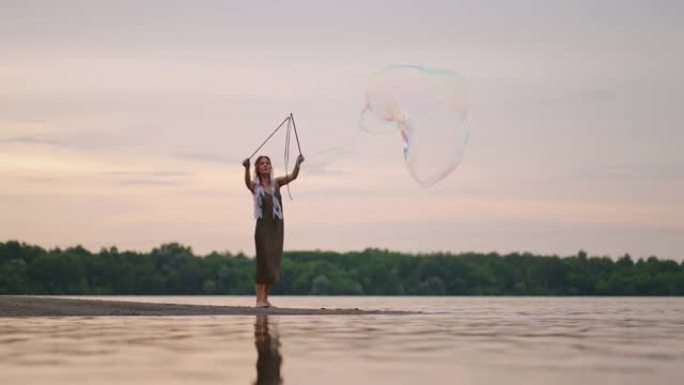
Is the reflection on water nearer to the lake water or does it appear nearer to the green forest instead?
the lake water

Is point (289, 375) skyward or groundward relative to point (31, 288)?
Result: groundward

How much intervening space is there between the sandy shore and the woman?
1.09 metres

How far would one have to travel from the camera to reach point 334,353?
15031 millimetres

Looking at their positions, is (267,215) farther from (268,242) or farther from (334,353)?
(334,353)

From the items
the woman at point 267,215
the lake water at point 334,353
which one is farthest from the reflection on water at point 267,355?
the woman at point 267,215

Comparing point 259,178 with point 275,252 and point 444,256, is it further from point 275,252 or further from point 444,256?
point 444,256

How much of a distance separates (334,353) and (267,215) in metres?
13.3

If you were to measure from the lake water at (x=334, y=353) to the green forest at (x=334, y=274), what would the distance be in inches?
2838

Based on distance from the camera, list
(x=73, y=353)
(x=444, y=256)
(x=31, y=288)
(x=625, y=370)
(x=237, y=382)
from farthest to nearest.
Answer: (x=444, y=256) < (x=31, y=288) < (x=73, y=353) < (x=625, y=370) < (x=237, y=382)

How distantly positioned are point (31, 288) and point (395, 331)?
83461mm

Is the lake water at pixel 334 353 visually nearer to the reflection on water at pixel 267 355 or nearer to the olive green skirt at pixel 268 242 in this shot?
the reflection on water at pixel 267 355

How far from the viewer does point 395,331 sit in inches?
777

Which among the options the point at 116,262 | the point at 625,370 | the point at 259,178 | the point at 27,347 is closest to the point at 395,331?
the point at 27,347

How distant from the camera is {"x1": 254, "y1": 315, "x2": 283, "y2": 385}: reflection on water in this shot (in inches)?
481
